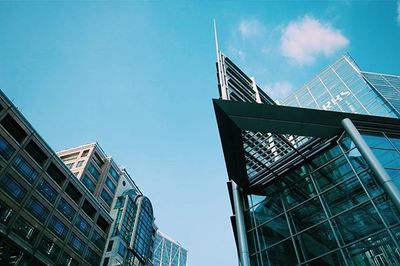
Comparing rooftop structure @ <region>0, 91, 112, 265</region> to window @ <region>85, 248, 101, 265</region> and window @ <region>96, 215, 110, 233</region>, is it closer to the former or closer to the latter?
window @ <region>85, 248, 101, 265</region>

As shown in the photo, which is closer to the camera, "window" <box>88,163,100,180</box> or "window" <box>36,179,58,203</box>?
"window" <box>36,179,58,203</box>

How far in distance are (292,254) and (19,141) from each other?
34.7 metres

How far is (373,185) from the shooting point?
12656 millimetres

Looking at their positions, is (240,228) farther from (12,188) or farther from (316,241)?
(12,188)

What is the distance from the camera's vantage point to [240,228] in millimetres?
16641

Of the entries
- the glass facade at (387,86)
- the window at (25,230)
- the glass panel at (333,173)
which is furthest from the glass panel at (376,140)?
the window at (25,230)

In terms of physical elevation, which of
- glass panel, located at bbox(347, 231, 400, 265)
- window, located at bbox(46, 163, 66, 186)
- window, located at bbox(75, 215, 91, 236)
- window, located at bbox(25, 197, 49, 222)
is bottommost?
glass panel, located at bbox(347, 231, 400, 265)

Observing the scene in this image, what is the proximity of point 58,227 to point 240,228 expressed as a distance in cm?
3077

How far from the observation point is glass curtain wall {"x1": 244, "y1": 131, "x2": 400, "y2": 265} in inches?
452

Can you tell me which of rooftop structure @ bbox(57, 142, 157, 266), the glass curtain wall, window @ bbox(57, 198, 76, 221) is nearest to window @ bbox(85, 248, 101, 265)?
rooftop structure @ bbox(57, 142, 157, 266)

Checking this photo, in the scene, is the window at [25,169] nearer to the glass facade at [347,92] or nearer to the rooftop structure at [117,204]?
the rooftop structure at [117,204]

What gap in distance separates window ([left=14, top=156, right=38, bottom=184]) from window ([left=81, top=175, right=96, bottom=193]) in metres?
13.3

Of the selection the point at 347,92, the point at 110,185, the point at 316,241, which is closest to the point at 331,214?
the point at 316,241

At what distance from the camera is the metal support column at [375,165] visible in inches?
440
